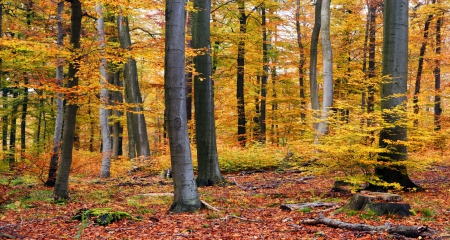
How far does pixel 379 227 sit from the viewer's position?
4.67 meters

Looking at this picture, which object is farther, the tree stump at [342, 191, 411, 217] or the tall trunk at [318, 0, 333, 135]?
the tall trunk at [318, 0, 333, 135]

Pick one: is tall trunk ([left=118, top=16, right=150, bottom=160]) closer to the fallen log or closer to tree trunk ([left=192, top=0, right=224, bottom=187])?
tree trunk ([left=192, top=0, right=224, bottom=187])

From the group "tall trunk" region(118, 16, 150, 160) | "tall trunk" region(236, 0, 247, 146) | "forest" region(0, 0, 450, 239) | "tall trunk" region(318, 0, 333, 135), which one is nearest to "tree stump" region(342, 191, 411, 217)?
"forest" region(0, 0, 450, 239)

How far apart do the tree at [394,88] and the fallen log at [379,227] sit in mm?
2846

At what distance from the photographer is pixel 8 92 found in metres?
18.5

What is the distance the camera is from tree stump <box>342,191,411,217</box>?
5465 mm

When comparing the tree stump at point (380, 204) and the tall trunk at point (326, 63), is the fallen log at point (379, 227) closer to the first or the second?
the tree stump at point (380, 204)

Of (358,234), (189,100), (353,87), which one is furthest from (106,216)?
(353,87)

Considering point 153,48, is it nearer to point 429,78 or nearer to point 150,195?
point 150,195

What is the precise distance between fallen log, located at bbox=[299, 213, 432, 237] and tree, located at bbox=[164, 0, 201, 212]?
2123 millimetres

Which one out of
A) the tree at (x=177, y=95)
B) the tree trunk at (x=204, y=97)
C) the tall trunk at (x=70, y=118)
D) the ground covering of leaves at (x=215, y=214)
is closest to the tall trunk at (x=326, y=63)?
the ground covering of leaves at (x=215, y=214)

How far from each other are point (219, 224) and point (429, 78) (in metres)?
19.2

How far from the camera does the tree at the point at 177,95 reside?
5926 mm

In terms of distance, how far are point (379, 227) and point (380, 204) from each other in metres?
1.03
